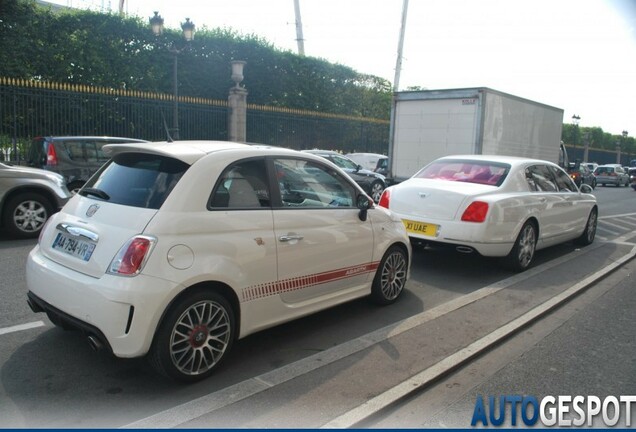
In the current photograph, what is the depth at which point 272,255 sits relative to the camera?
3.83m

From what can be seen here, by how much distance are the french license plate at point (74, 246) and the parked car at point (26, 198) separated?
4.97 meters

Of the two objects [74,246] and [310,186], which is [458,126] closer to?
[310,186]

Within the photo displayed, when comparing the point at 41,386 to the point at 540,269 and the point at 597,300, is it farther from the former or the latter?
the point at 540,269

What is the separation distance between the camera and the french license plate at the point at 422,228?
6.55 meters

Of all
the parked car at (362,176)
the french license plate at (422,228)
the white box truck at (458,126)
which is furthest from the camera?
the parked car at (362,176)

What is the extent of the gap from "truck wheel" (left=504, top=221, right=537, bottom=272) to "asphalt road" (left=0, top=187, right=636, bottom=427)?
0.88m

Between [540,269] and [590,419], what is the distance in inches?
165

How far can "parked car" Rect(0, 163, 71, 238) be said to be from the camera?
7.80 m

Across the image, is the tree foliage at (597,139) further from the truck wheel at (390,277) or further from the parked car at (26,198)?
the parked car at (26,198)

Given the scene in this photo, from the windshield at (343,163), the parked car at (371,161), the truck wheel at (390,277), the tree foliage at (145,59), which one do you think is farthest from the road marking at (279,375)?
the parked car at (371,161)

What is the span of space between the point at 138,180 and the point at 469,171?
17.0 ft

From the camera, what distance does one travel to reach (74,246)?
3547 millimetres

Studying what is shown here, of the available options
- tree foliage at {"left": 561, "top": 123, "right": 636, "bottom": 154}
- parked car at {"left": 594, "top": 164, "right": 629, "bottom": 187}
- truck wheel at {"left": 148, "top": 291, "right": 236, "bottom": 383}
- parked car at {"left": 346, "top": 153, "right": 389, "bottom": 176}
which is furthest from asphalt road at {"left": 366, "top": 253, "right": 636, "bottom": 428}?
tree foliage at {"left": 561, "top": 123, "right": 636, "bottom": 154}

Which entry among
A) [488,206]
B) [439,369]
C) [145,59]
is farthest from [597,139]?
[439,369]
